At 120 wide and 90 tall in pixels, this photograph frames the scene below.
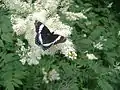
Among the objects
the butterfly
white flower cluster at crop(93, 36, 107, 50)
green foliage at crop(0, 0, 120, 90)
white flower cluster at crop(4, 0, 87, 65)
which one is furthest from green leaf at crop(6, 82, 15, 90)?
white flower cluster at crop(93, 36, 107, 50)

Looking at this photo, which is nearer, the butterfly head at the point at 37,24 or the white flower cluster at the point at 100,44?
the butterfly head at the point at 37,24

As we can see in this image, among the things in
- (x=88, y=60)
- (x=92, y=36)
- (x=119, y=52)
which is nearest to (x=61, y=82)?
(x=88, y=60)

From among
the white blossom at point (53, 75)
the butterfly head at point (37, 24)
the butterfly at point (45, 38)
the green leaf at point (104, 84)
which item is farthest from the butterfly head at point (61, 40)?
the green leaf at point (104, 84)

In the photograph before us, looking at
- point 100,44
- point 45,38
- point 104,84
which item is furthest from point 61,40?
point 100,44

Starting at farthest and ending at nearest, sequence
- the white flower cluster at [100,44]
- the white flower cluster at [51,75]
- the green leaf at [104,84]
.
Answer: the white flower cluster at [100,44] < the green leaf at [104,84] < the white flower cluster at [51,75]

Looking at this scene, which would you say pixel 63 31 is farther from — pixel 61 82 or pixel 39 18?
pixel 61 82

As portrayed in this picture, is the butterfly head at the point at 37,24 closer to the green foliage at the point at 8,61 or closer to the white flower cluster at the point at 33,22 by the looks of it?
the white flower cluster at the point at 33,22
